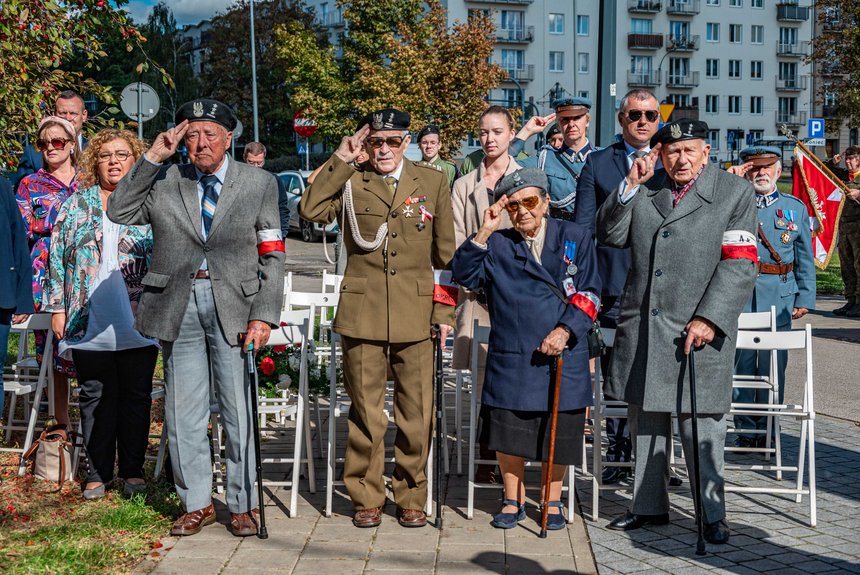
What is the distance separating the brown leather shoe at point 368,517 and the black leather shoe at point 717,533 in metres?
1.72

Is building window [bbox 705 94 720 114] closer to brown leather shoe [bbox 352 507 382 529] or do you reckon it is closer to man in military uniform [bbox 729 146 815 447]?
man in military uniform [bbox 729 146 815 447]

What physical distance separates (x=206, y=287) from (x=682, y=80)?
287 feet

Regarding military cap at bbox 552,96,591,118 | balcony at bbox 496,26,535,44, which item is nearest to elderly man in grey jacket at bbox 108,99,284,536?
military cap at bbox 552,96,591,118

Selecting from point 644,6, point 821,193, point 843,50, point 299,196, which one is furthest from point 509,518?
point 644,6

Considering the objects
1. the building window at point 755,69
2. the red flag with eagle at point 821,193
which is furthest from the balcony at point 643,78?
the red flag with eagle at point 821,193

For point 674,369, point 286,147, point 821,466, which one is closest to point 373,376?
point 674,369

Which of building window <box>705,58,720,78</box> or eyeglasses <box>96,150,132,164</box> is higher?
building window <box>705,58,720,78</box>

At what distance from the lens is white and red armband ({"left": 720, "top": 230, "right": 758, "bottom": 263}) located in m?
5.73

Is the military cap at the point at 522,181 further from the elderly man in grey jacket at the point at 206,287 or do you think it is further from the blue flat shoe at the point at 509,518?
the blue flat shoe at the point at 509,518

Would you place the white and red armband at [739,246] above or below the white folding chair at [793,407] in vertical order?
above

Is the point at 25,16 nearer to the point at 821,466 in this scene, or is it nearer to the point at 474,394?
the point at 474,394

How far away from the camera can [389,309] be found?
19.8 feet

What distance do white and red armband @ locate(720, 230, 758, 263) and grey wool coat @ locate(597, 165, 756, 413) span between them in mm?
21

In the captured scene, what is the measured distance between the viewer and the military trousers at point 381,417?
20.1 ft
